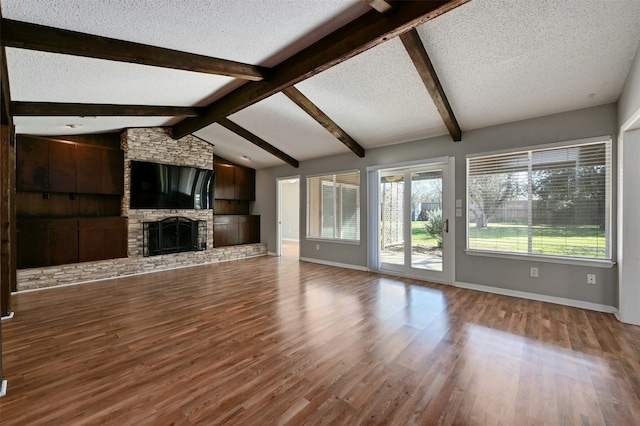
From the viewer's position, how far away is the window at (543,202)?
3.63 meters

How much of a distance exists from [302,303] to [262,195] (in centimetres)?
517

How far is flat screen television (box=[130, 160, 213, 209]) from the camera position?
5841 mm

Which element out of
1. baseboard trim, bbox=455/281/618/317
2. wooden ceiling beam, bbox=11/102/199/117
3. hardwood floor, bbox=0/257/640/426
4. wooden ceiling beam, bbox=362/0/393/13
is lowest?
hardwood floor, bbox=0/257/640/426

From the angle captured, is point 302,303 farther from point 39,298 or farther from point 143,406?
point 39,298

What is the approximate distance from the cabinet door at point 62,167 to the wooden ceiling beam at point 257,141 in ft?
9.38

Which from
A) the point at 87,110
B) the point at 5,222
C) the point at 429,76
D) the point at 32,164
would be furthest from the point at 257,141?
the point at 5,222

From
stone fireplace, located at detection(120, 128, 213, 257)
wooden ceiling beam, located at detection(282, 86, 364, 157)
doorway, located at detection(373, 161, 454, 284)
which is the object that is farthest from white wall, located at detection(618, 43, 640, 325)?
stone fireplace, located at detection(120, 128, 213, 257)

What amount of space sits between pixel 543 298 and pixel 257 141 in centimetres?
589

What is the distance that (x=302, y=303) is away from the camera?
3.83 meters

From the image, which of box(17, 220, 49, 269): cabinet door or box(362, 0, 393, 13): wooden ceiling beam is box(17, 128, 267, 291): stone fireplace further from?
box(362, 0, 393, 13): wooden ceiling beam

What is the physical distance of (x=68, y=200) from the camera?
5.49m

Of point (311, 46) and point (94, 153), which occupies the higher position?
point (311, 46)

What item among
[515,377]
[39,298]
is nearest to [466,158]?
[515,377]

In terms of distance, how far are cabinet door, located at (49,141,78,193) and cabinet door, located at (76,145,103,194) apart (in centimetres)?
8
